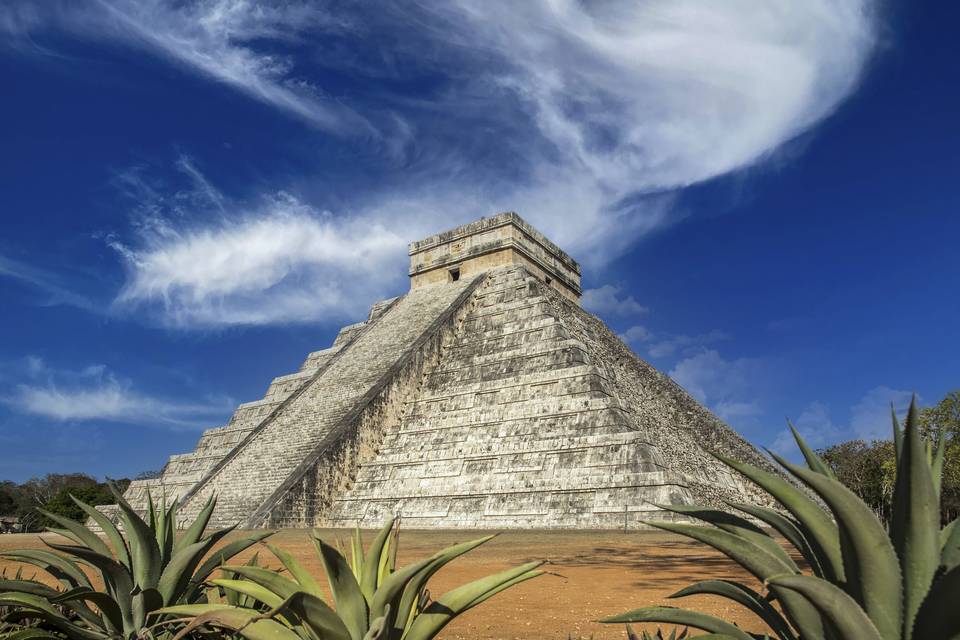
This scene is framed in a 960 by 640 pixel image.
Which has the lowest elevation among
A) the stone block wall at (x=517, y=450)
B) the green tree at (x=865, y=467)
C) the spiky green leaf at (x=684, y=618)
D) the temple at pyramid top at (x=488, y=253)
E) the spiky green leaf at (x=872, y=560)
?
the spiky green leaf at (x=684, y=618)

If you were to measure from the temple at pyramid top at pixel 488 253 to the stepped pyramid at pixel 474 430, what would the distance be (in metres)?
0.07

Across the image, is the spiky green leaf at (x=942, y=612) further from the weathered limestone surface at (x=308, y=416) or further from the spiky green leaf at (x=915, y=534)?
the weathered limestone surface at (x=308, y=416)

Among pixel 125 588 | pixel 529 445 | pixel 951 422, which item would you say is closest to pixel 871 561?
pixel 125 588

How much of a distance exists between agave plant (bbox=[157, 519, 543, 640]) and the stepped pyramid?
8.38 m

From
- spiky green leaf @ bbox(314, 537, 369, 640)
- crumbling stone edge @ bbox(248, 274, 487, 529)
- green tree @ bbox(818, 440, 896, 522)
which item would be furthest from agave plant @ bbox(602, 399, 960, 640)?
green tree @ bbox(818, 440, 896, 522)

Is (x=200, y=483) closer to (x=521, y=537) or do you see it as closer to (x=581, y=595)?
(x=521, y=537)

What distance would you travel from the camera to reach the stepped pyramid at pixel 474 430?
1167 cm

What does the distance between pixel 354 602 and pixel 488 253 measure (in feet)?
60.0

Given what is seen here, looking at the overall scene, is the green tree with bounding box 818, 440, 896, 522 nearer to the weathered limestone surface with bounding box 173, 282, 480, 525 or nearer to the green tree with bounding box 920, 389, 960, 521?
the green tree with bounding box 920, 389, 960, 521

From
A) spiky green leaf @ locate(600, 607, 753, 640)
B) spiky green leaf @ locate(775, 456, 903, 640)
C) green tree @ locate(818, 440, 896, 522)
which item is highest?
green tree @ locate(818, 440, 896, 522)

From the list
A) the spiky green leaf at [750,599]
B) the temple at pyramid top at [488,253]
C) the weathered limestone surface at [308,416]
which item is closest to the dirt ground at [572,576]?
the spiky green leaf at [750,599]

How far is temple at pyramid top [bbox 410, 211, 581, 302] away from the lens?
65.6ft

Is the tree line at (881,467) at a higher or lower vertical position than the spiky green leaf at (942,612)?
higher

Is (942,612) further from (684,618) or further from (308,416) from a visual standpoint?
(308,416)
